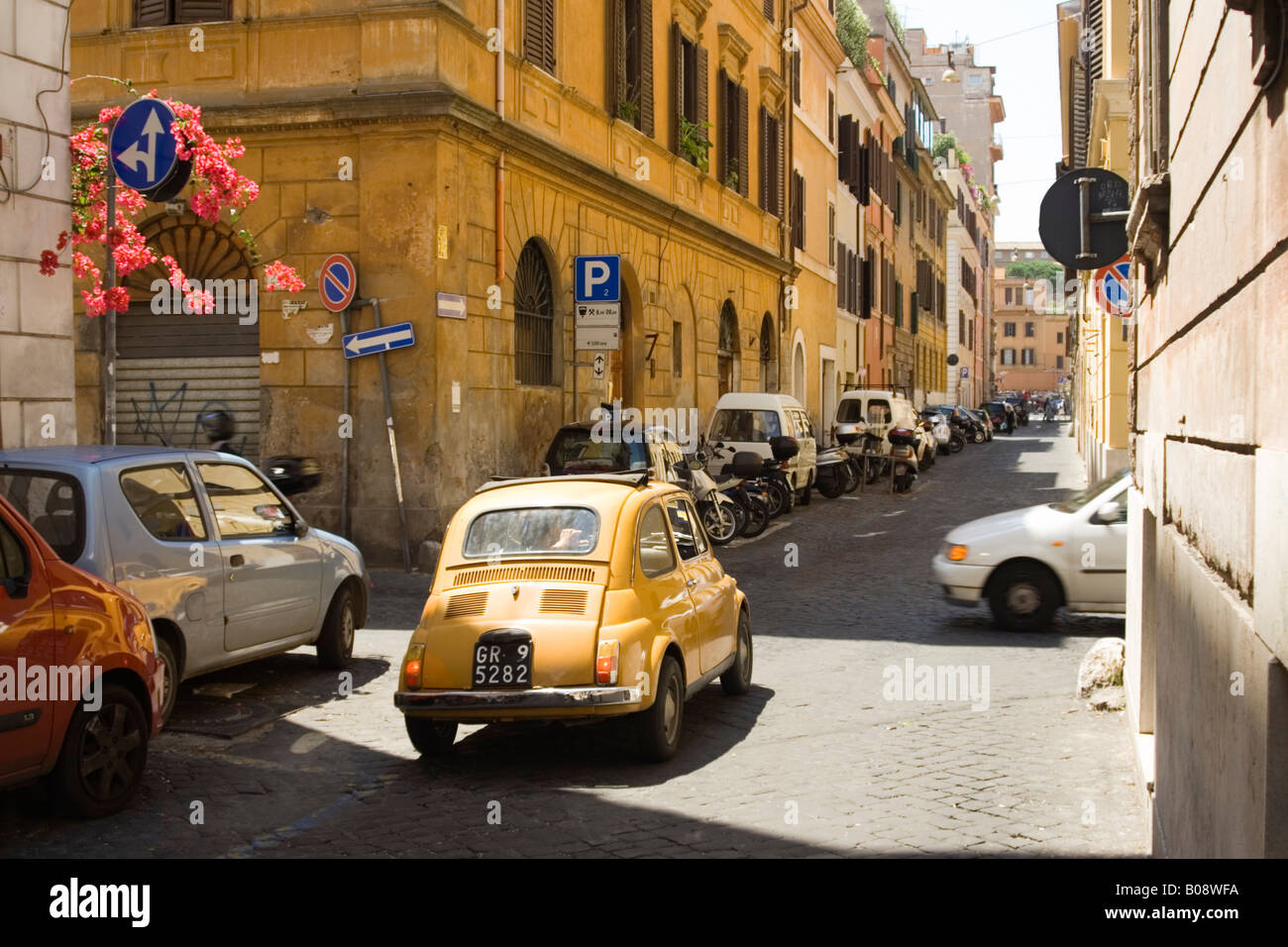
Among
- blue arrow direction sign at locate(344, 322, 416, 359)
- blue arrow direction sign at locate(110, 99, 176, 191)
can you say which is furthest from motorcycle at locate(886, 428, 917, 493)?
blue arrow direction sign at locate(110, 99, 176, 191)

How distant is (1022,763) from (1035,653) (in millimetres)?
3746

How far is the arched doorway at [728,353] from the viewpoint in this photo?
32.1 meters

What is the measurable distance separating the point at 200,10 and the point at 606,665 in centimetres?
1362

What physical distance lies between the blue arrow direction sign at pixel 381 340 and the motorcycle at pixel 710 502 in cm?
426

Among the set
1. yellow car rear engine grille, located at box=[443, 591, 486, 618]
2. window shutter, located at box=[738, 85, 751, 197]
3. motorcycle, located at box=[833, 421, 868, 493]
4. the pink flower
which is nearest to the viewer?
yellow car rear engine grille, located at box=[443, 591, 486, 618]

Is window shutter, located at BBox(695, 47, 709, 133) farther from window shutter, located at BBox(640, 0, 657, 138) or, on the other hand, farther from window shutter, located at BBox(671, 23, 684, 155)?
window shutter, located at BBox(640, 0, 657, 138)

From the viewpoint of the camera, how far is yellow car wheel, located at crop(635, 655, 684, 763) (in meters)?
7.85

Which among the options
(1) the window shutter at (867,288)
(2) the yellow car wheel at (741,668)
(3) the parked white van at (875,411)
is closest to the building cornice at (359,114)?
(2) the yellow car wheel at (741,668)

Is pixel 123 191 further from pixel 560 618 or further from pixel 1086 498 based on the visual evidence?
pixel 1086 498

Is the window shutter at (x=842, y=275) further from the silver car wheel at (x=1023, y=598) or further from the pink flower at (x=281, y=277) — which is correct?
Answer: the silver car wheel at (x=1023, y=598)

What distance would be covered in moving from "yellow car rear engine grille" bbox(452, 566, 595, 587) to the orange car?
1.75 meters

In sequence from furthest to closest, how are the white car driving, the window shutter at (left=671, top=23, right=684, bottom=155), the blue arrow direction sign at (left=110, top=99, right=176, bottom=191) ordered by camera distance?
the window shutter at (left=671, top=23, right=684, bottom=155)
the white car driving
the blue arrow direction sign at (left=110, top=99, right=176, bottom=191)
